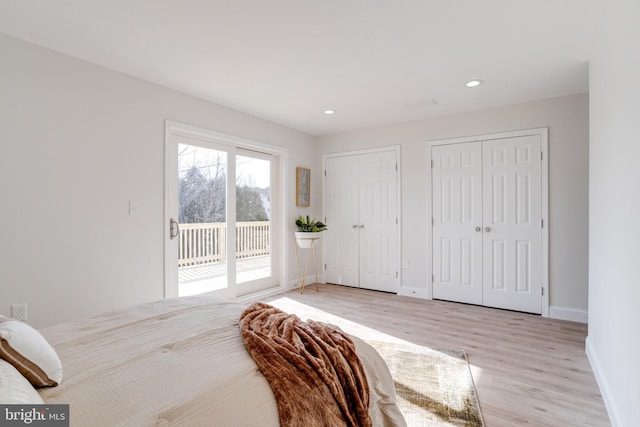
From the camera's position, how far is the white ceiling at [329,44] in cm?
201

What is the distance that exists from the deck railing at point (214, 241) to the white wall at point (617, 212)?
11.6ft

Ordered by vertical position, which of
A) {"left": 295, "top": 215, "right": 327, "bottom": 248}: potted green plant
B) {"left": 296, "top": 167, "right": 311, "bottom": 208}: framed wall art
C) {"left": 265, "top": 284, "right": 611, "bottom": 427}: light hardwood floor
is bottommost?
{"left": 265, "top": 284, "right": 611, "bottom": 427}: light hardwood floor

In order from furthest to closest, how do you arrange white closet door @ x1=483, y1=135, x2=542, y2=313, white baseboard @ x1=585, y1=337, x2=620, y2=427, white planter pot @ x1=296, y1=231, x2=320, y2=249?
white planter pot @ x1=296, y1=231, x2=320, y2=249
white closet door @ x1=483, y1=135, x2=542, y2=313
white baseboard @ x1=585, y1=337, x2=620, y2=427

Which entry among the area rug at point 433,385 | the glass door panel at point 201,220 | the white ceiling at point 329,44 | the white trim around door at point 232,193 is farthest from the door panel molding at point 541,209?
the glass door panel at point 201,220

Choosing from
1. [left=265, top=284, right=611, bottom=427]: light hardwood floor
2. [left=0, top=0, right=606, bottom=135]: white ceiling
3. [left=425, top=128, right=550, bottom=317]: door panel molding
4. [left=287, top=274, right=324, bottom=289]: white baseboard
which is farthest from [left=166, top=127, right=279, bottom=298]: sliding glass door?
[left=425, top=128, right=550, bottom=317]: door panel molding

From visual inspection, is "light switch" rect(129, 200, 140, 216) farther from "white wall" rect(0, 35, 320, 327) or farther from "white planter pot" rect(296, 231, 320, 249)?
"white planter pot" rect(296, 231, 320, 249)

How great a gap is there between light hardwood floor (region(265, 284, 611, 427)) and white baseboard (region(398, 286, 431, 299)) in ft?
0.37

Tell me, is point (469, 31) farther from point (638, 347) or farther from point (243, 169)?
point (243, 169)

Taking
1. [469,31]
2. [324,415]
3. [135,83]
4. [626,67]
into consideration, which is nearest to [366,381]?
[324,415]

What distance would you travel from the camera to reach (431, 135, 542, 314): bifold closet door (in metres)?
3.72

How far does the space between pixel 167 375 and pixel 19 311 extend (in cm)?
202

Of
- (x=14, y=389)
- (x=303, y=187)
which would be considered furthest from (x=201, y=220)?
(x=14, y=389)

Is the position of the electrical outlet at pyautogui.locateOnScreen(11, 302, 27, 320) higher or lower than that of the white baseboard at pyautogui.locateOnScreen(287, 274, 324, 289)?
higher

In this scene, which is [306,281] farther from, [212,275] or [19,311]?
[19,311]
